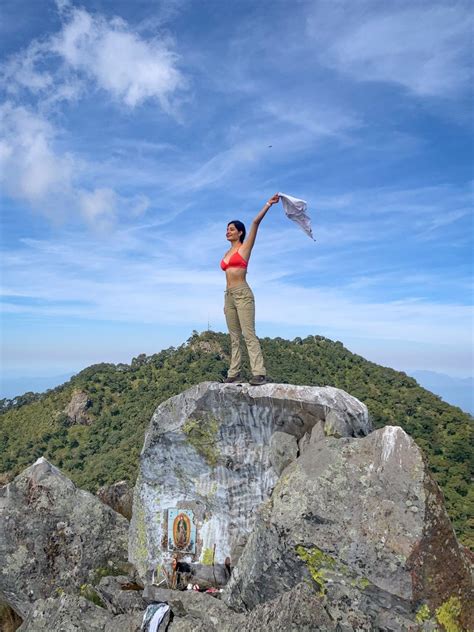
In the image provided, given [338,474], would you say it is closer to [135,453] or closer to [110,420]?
[135,453]

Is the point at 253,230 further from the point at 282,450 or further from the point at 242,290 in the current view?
the point at 282,450

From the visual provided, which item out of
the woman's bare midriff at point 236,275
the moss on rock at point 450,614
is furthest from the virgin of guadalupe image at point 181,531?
the moss on rock at point 450,614

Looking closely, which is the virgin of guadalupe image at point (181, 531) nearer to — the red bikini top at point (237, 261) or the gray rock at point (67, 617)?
the gray rock at point (67, 617)

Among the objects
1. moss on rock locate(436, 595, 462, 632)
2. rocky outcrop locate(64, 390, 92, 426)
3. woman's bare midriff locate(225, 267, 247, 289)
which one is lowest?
rocky outcrop locate(64, 390, 92, 426)

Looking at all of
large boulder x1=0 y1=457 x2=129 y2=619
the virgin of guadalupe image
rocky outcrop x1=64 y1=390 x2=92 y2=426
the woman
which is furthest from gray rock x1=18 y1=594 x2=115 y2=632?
rocky outcrop x1=64 y1=390 x2=92 y2=426

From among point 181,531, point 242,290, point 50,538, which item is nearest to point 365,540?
point 181,531

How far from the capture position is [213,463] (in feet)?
33.4

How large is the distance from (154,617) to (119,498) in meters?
6.02

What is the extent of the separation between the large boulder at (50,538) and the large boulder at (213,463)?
71 cm

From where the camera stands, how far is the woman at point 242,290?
32.9 ft

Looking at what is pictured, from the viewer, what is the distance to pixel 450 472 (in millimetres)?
29109

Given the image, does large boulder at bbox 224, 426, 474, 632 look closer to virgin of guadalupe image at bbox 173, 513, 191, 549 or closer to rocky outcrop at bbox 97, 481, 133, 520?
virgin of guadalupe image at bbox 173, 513, 191, 549

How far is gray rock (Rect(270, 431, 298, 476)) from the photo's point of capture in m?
9.21

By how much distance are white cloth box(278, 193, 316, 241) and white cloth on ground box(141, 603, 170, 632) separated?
702 centimetres
